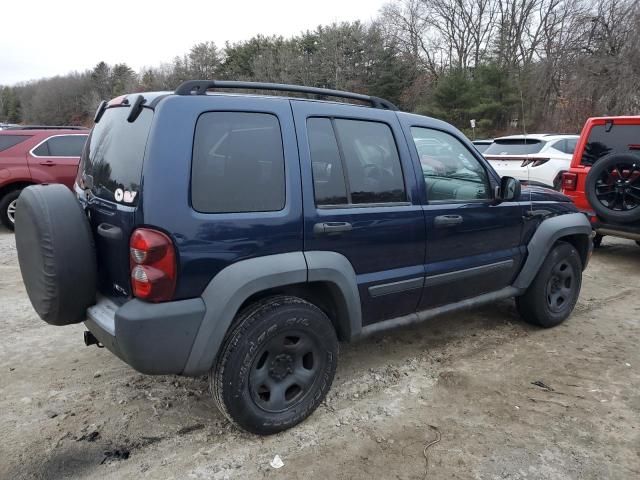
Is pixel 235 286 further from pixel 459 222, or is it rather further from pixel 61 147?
pixel 61 147

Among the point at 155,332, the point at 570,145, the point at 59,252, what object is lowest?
the point at 155,332

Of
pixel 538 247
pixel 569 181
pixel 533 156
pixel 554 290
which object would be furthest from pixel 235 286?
pixel 533 156

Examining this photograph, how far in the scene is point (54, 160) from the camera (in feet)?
28.2

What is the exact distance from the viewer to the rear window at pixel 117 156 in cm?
239

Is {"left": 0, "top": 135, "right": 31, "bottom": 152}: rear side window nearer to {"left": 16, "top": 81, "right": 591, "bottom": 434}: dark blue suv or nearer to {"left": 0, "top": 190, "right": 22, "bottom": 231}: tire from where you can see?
{"left": 0, "top": 190, "right": 22, "bottom": 231}: tire

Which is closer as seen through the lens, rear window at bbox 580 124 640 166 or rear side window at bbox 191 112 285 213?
rear side window at bbox 191 112 285 213

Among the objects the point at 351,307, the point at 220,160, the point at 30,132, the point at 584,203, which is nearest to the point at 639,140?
the point at 584,203

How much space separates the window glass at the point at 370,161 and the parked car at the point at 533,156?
7465 mm

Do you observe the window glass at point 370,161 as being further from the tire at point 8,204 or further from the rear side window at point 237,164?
the tire at point 8,204

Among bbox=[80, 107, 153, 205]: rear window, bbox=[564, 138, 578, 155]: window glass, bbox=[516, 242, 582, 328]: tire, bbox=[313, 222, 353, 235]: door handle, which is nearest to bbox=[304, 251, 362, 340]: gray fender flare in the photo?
bbox=[313, 222, 353, 235]: door handle

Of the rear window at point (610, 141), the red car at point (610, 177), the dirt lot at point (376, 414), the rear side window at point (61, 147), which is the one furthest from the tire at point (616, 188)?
the rear side window at point (61, 147)

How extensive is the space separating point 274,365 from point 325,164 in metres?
1.18

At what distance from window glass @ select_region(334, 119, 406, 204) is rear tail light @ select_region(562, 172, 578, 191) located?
4.47 meters

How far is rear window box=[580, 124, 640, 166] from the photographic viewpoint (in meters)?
6.08
